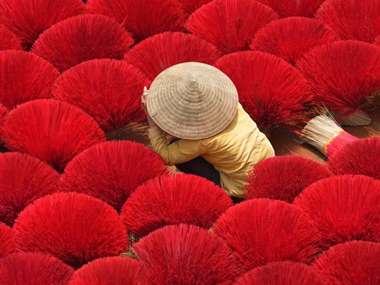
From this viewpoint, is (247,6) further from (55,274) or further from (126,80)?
(55,274)

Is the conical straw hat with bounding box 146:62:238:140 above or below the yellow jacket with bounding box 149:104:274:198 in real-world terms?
above

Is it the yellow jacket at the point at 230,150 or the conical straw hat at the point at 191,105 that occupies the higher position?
the conical straw hat at the point at 191,105

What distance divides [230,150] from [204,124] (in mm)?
58

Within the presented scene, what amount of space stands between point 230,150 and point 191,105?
93mm

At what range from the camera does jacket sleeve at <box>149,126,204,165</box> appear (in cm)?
145

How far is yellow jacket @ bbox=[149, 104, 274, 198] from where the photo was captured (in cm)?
145

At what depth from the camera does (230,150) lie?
1.45 metres

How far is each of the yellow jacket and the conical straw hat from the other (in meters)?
0.02

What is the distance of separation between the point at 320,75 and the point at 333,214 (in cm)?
38

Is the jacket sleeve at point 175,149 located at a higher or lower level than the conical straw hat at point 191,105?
lower

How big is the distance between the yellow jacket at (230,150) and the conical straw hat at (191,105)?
2 centimetres

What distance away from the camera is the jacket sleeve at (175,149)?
57.2 inches

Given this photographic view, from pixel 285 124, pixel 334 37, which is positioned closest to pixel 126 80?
pixel 285 124

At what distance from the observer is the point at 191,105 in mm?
1428
